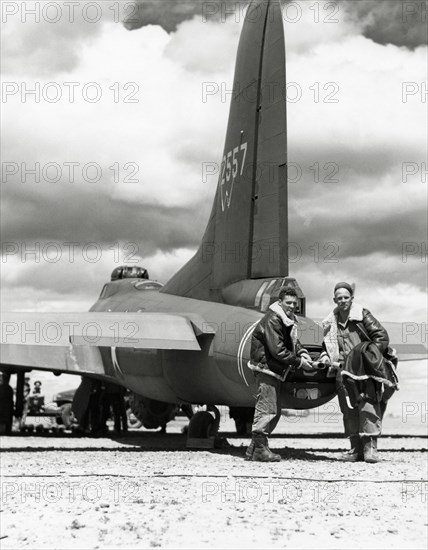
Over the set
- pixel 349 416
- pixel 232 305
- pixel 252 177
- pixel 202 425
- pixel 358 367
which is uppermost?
pixel 252 177

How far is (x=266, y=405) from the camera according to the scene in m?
9.83

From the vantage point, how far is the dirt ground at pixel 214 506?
16.7 ft

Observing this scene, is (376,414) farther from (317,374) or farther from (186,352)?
(186,352)

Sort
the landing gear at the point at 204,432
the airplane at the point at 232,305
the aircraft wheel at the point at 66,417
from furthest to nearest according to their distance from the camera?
1. the aircraft wheel at the point at 66,417
2. the landing gear at the point at 204,432
3. the airplane at the point at 232,305

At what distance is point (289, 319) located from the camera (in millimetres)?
9875

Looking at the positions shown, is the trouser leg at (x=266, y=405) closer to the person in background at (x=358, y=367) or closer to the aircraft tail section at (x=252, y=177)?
the person in background at (x=358, y=367)

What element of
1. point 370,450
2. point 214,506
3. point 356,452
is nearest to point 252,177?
point 356,452

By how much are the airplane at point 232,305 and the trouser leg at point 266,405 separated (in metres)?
0.38

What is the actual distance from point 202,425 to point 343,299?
4.13m

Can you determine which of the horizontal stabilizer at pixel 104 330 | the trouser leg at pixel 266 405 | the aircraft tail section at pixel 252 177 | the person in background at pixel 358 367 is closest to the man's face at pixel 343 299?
the person in background at pixel 358 367

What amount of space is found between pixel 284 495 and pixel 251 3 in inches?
404

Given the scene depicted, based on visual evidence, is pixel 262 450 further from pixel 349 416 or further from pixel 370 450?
pixel 370 450

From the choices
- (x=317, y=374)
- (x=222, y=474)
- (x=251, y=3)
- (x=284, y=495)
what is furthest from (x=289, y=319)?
(x=251, y=3)

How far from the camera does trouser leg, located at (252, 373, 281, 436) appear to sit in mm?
9805
